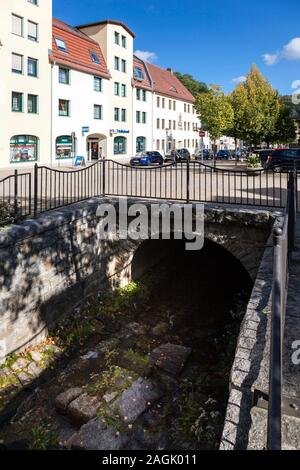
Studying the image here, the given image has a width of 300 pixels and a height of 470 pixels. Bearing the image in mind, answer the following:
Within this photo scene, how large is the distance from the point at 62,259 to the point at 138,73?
136 ft

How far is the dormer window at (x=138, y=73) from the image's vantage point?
44669 mm

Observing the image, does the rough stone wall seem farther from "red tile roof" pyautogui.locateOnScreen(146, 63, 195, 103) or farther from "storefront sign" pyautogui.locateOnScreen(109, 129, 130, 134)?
"red tile roof" pyautogui.locateOnScreen(146, 63, 195, 103)

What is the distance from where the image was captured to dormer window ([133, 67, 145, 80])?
44.7 meters

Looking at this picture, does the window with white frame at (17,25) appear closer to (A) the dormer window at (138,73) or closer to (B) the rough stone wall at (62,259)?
(A) the dormer window at (138,73)

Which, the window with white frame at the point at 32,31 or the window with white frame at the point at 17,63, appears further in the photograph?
the window with white frame at the point at 32,31

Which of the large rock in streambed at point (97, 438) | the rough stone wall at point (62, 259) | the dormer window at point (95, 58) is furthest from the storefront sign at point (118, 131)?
the large rock in streambed at point (97, 438)

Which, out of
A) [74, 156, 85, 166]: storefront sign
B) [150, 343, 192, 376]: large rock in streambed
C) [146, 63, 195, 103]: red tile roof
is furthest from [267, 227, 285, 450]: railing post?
[146, 63, 195, 103]: red tile roof

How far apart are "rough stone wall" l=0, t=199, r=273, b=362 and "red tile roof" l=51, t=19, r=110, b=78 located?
25.3m

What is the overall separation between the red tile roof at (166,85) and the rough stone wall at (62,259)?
41383 millimetres

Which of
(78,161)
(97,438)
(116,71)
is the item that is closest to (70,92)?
(78,161)

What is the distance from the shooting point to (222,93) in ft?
115

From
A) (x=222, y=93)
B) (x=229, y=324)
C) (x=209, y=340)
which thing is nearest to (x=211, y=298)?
(x=229, y=324)

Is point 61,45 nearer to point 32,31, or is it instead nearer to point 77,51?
point 77,51
